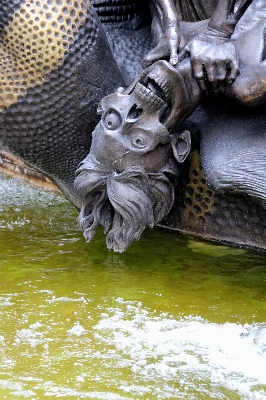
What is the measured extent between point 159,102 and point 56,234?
951 millimetres

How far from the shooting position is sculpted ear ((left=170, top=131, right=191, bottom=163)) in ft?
7.38

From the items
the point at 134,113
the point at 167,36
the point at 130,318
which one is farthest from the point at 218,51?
the point at 130,318

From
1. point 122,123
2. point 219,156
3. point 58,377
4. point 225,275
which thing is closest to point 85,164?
point 122,123

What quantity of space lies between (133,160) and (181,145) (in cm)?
18

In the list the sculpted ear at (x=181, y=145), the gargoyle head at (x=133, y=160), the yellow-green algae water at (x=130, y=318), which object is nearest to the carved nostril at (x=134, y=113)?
the gargoyle head at (x=133, y=160)

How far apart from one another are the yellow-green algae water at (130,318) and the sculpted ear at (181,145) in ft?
1.37

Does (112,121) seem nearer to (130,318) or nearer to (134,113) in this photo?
(134,113)

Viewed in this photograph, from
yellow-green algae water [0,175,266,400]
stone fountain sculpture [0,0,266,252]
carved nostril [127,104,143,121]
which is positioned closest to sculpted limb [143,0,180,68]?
stone fountain sculpture [0,0,266,252]

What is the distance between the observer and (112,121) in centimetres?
223

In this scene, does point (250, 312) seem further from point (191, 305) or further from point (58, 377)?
point (58, 377)

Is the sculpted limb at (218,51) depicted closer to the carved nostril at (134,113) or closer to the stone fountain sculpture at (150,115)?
the stone fountain sculpture at (150,115)

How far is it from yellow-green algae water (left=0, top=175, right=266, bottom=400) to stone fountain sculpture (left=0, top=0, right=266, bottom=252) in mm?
155

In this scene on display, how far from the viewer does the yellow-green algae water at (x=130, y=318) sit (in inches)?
64.1

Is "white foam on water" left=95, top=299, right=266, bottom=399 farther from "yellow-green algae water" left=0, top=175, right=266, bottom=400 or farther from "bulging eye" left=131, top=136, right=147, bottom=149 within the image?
"bulging eye" left=131, top=136, right=147, bottom=149
